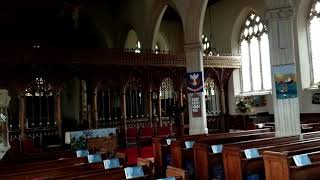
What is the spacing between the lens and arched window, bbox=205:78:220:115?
50.1 ft

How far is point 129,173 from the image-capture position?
4383 millimetres

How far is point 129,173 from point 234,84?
38.4 feet

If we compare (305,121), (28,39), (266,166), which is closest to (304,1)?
(305,121)

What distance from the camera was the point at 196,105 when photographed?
11016 mm

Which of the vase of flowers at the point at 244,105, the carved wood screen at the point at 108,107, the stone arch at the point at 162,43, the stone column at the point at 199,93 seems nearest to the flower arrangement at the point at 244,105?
the vase of flowers at the point at 244,105

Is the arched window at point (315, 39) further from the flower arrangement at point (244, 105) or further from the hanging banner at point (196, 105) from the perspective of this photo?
the hanging banner at point (196, 105)

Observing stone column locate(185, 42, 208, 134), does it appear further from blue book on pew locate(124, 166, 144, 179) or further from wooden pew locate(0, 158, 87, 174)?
blue book on pew locate(124, 166, 144, 179)

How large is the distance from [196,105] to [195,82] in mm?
755

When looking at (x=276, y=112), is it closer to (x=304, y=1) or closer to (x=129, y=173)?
(x=129, y=173)

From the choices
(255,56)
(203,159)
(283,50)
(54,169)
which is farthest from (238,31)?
(54,169)

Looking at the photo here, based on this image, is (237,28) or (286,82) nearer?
(286,82)

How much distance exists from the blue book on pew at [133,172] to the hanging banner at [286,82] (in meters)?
3.80

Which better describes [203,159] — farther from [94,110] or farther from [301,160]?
[94,110]

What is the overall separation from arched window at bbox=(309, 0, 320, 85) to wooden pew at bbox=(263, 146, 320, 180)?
8.36 meters
